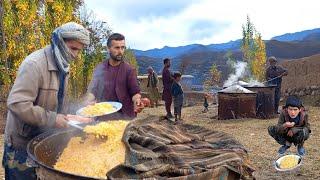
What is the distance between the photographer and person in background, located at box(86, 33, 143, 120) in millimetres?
4695

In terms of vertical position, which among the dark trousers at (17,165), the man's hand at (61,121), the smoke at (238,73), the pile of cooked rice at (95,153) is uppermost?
the man's hand at (61,121)

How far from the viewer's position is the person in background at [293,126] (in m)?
6.25

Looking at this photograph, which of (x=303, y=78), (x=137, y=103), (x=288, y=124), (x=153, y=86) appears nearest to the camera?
(x=137, y=103)

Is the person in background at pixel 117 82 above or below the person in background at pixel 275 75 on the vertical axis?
above

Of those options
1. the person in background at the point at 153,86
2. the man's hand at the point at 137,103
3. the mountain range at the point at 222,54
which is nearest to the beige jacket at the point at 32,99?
the man's hand at the point at 137,103

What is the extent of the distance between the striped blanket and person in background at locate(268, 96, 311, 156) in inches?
118

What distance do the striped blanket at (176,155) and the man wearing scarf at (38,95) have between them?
1.74 feet

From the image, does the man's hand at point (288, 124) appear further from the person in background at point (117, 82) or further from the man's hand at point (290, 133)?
the person in background at point (117, 82)

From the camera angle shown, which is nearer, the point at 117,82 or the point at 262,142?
the point at 117,82

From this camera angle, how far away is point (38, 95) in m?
3.20

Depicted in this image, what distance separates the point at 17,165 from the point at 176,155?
1.40m

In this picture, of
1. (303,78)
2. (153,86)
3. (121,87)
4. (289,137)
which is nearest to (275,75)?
(303,78)

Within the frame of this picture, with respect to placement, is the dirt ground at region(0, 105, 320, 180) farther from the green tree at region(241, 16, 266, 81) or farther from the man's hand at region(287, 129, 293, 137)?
the green tree at region(241, 16, 266, 81)

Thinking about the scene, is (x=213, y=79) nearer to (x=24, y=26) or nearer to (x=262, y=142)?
(x=24, y=26)
